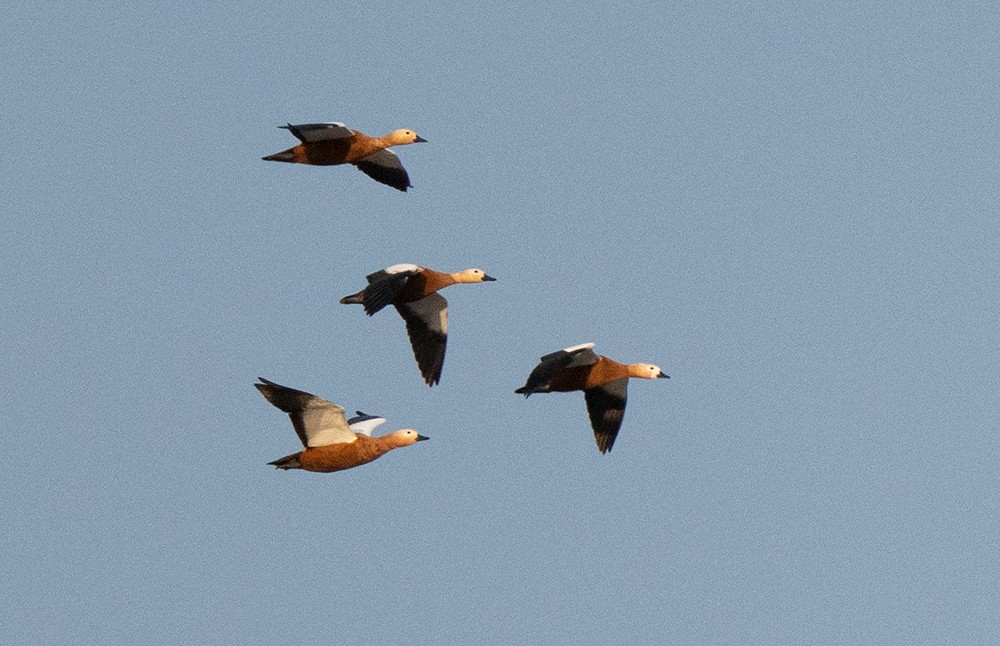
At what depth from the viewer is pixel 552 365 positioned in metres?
29.5

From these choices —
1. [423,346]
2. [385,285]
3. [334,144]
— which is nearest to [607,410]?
[423,346]

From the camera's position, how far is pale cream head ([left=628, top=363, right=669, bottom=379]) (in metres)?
31.5

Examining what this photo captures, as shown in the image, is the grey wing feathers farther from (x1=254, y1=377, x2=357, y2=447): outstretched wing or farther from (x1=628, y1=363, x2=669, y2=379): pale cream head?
(x1=628, y1=363, x2=669, y2=379): pale cream head

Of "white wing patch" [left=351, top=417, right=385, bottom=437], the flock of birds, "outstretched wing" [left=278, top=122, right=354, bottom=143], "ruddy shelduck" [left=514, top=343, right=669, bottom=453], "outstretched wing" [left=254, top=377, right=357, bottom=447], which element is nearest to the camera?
"outstretched wing" [left=254, top=377, right=357, bottom=447]

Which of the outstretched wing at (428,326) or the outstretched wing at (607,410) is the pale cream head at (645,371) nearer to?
the outstretched wing at (607,410)

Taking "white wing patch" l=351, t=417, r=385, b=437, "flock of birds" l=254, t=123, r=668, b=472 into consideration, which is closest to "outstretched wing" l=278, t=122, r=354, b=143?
"flock of birds" l=254, t=123, r=668, b=472

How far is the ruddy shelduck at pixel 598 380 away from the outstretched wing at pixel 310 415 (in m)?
3.06

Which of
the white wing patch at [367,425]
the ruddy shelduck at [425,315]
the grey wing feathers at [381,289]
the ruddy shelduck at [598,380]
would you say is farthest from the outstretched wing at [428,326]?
the ruddy shelduck at [598,380]

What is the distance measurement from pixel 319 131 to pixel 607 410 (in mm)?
5867

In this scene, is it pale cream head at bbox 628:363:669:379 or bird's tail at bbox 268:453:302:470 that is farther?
pale cream head at bbox 628:363:669:379

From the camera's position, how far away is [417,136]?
3419 cm

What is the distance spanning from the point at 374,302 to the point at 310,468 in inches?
115

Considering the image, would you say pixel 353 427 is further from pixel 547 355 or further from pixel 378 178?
pixel 378 178

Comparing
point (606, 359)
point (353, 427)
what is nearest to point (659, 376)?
point (606, 359)
